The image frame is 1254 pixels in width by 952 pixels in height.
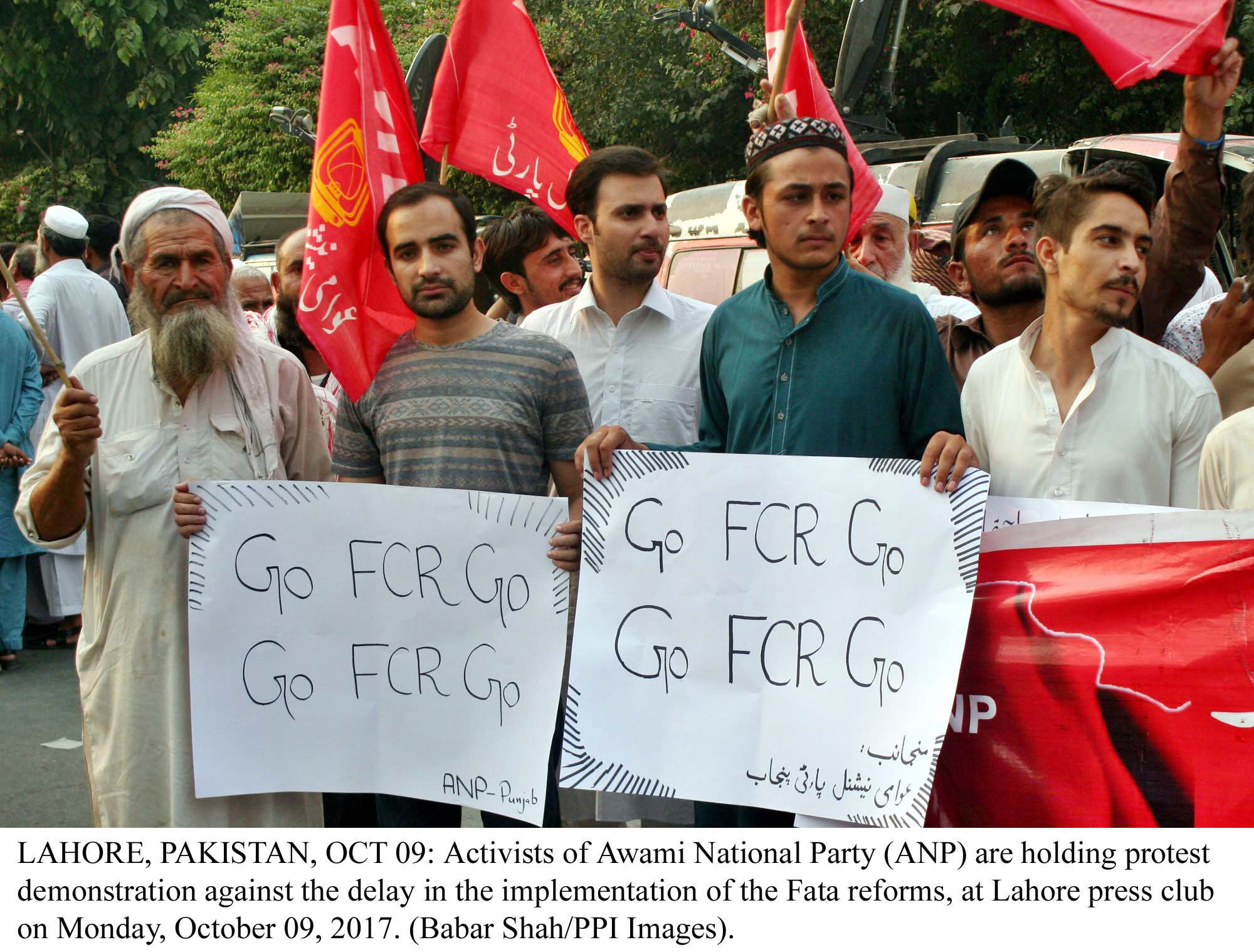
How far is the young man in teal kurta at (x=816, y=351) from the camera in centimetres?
287

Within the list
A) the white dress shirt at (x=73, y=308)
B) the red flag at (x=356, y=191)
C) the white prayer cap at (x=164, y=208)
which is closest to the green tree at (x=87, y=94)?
the white dress shirt at (x=73, y=308)

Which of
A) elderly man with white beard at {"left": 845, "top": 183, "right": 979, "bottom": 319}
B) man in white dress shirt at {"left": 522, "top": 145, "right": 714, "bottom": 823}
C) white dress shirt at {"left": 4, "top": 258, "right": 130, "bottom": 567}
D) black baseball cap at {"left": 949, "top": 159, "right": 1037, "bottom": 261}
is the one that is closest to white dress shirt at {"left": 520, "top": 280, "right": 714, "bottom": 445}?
man in white dress shirt at {"left": 522, "top": 145, "right": 714, "bottom": 823}

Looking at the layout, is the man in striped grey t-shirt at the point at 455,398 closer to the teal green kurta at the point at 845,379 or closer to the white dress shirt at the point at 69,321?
the teal green kurta at the point at 845,379

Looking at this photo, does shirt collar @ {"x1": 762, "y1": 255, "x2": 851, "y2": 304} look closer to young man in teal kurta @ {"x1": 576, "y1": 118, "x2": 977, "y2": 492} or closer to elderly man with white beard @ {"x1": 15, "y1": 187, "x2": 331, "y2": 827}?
young man in teal kurta @ {"x1": 576, "y1": 118, "x2": 977, "y2": 492}

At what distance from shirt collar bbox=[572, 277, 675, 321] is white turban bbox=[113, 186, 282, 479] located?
943 mm

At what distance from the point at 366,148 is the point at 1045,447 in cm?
214

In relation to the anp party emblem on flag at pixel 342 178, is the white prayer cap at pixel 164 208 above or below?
below

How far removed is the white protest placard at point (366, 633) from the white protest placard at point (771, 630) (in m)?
0.23

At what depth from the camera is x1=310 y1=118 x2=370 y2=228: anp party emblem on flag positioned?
3.61 meters

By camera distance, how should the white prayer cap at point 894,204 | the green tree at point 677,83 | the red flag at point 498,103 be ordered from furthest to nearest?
the green tree at point 677,83 → the white prayer cap at point 894,204 → the red flag at point 498,103

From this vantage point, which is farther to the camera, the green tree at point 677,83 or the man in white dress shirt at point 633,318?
the green tree at point 677,83

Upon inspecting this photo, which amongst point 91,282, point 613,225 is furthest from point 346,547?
point 91,282

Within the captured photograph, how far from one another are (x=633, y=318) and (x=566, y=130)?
4.09 ft
